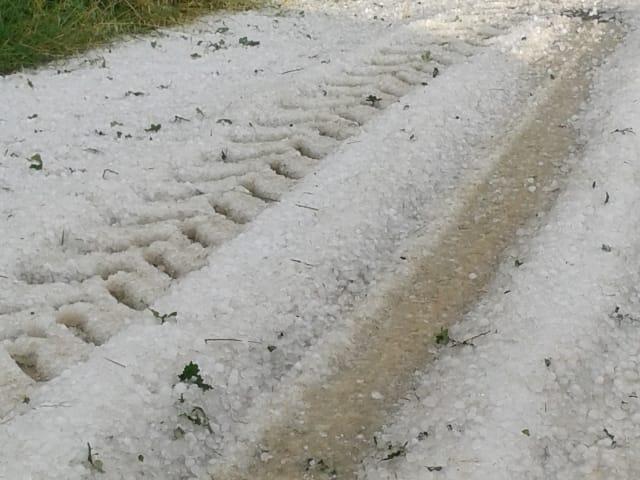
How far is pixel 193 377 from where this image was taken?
2.87 metres

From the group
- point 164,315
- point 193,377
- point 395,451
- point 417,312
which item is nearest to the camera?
point 395,451

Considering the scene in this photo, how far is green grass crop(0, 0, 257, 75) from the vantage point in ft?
19.9

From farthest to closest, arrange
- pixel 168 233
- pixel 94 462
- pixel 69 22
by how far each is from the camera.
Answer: pixel 69 22, pixel 168 233, pixel 94 462

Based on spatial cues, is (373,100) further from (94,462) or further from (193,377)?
(94,462)

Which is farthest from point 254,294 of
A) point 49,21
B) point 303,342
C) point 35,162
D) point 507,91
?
point 49,21

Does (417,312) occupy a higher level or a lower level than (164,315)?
lower

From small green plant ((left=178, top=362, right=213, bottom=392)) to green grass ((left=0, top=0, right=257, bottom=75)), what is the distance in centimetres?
400

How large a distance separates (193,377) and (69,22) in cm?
478

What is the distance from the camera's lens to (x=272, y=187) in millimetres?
4234

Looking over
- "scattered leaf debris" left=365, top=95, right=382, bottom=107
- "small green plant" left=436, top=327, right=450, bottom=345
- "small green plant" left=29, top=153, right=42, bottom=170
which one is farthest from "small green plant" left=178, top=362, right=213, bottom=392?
"scattered leaf debris" left=365, top=95, right=382, bottom=107

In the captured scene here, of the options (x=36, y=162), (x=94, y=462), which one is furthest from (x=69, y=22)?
(x=94, y=462)

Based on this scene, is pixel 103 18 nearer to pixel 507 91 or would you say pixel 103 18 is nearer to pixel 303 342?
pixel 507 91

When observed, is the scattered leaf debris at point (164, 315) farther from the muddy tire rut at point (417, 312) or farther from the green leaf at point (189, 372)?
the muddy tire rut at point (417, 312)

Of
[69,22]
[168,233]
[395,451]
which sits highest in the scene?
[69,22]
